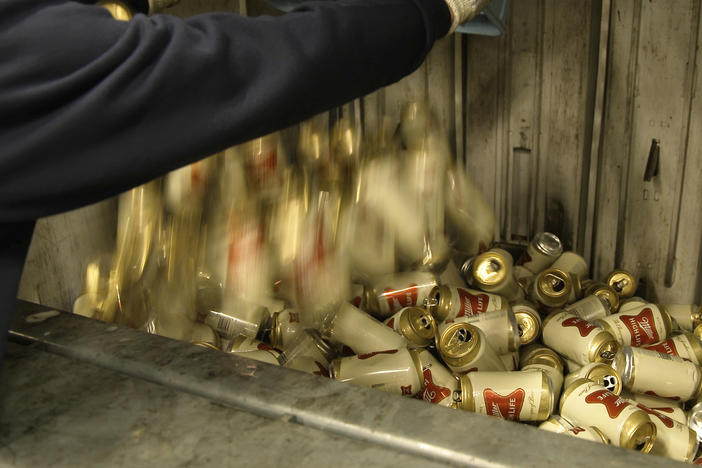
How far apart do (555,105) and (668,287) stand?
0.71 m

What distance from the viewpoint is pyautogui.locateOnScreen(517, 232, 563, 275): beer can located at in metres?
2.25

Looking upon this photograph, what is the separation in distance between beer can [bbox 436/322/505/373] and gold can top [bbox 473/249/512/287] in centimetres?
32

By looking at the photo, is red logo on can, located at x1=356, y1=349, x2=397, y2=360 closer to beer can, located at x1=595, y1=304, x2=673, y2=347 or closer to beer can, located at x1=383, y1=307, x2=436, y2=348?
beer can, located at x1=383, y1=307, x2=436, y2=348

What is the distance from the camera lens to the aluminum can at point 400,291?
1886mm

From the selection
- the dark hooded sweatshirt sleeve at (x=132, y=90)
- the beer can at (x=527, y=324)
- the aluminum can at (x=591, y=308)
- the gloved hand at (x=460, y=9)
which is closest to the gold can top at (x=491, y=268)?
the beer can at (x=527, y=324)

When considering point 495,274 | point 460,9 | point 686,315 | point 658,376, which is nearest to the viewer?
point 460,9

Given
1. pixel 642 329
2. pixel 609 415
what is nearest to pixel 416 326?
pixel 609 415

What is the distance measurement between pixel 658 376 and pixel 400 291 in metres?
0.68

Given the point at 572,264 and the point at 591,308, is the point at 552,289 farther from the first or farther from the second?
the point at 572,264

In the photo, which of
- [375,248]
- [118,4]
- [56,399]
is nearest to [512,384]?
[375,248]

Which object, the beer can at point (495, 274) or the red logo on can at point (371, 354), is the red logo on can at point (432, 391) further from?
the beer can at point (495, 274)

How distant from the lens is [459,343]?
1638 millimetres

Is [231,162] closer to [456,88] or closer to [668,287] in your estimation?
[456,88]

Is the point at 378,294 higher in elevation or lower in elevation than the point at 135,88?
lower
